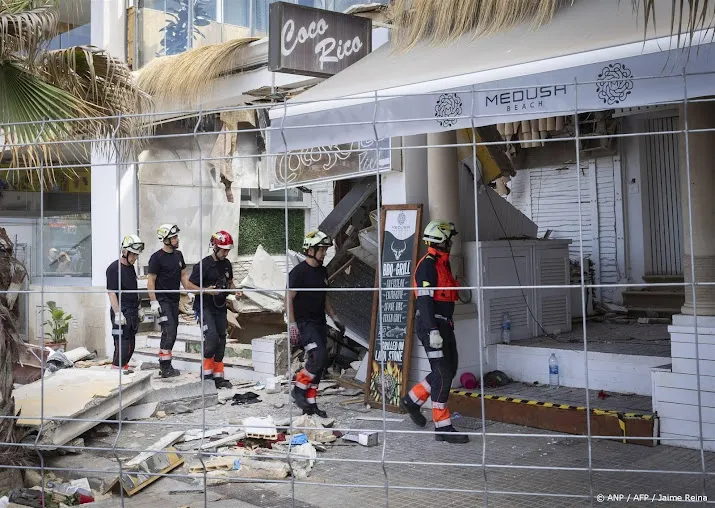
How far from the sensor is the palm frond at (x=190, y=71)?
445 inches

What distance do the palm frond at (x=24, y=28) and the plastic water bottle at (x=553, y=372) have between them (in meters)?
5.70

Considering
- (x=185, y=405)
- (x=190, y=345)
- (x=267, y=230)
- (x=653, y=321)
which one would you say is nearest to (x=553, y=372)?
(x=653, y=321)

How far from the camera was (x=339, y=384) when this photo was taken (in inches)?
389

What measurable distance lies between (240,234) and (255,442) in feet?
29.2

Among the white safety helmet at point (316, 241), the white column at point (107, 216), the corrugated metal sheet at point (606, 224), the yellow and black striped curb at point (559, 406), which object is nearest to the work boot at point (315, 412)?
the yellow and black striped curb at point (559, 406)

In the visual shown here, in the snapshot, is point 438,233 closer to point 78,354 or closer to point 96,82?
point 96,82

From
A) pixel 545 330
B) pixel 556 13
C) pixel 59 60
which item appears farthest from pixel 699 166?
pixel 59 60

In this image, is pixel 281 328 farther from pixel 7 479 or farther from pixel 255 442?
pixel 7 479

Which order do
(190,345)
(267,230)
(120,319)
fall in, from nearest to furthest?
(120,319)
(190,345)
(267,230)

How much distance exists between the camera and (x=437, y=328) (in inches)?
285

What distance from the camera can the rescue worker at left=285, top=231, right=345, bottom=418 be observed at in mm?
8336

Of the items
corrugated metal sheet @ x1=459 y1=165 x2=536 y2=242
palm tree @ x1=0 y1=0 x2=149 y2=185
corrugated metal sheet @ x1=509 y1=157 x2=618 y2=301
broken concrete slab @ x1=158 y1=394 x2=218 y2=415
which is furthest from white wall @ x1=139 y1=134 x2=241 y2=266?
palm tree @ x1=0 y1=0 x2=149 y2=185

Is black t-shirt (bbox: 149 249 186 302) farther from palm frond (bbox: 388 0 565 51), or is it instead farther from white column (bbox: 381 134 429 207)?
palm frond (bbox: 388 0 565 51)

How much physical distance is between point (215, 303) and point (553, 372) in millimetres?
4156
